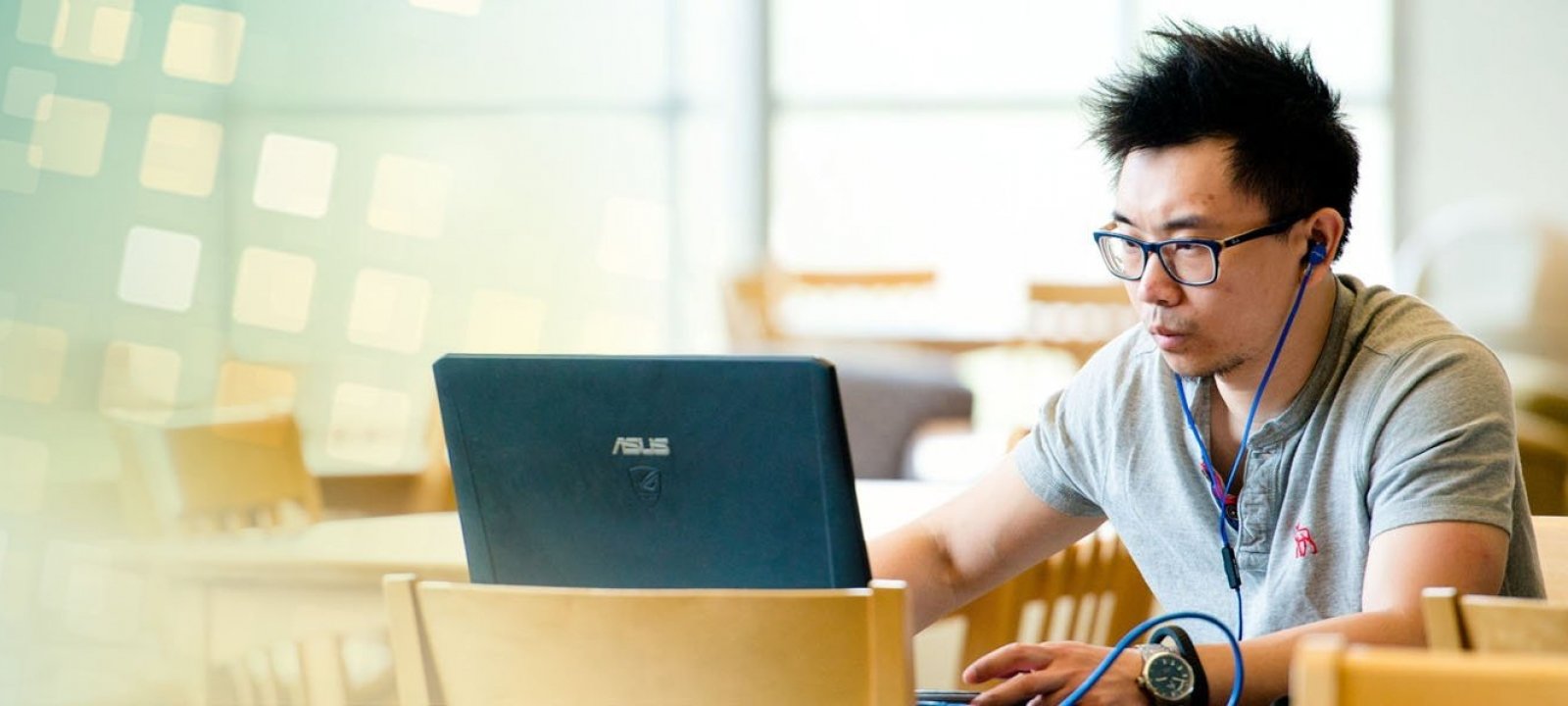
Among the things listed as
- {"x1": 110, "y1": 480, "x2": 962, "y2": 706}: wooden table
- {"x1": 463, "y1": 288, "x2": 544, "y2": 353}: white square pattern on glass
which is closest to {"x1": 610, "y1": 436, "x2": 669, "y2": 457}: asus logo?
{"x1": 110, "y1": 480, "x2": 962, "y2": 706}: wooden table

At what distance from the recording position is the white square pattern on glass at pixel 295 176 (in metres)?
3.51

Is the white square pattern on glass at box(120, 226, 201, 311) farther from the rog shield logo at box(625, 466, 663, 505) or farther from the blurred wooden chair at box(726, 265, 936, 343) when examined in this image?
the blurred wooden chair at box(726, 265, 936, 343)

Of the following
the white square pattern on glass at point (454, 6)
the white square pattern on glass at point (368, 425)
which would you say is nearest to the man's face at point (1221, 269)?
the white square pattern on glass at point (368, 425)

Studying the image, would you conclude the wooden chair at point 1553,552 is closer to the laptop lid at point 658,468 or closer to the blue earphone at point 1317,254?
the blue earphone at point 1317,254

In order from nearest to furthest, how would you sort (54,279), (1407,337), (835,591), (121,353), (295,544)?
(835,591)
(1407,337)
(295,544)
(54,279)
(121,353)

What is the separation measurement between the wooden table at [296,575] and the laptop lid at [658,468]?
67 centimetres

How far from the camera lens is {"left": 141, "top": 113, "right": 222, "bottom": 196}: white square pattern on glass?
289 cm

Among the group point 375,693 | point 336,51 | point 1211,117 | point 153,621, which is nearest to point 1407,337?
point 1211,117

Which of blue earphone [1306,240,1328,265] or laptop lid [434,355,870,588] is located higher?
blue earphone [1306,240,1328,265]

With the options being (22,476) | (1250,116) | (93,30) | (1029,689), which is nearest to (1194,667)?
(1029,689)

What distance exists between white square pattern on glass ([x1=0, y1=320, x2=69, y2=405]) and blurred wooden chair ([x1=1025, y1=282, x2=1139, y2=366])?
8.96ft

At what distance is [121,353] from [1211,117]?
6.26ft

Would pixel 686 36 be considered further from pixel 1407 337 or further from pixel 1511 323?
pixel 1407 337

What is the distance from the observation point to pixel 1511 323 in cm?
537
